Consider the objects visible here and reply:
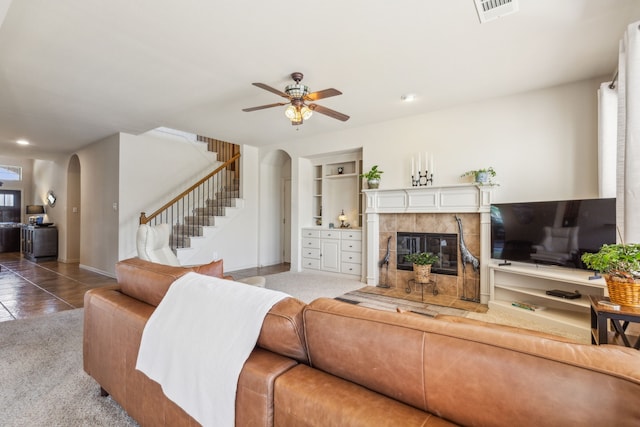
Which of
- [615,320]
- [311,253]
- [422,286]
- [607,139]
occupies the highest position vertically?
[607,139]

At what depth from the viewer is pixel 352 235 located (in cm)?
544

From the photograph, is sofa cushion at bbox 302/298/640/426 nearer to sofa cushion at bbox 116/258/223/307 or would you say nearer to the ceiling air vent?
sofa cushion at bbox 116/258/223/307

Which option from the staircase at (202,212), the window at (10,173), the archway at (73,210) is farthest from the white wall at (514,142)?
the window at (10,173)

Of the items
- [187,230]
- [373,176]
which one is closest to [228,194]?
[187,230]

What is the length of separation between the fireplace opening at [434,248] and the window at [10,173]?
463 inches

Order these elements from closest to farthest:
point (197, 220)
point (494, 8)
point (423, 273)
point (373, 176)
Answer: point (494, 8), point (423, 273), point (373, 176), point (197, 220)

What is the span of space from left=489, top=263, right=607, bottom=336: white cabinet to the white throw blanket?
3.20m

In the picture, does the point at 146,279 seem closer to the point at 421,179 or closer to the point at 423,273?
the point at 423,273

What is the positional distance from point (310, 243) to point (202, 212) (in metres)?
2.55

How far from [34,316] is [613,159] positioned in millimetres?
6310

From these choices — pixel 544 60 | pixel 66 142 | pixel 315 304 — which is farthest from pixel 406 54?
pixel 66 142

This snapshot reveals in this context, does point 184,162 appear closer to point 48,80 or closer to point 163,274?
point 48,80

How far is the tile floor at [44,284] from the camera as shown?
3.66 m

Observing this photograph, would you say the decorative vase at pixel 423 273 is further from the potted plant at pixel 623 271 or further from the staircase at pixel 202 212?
the staircase at pixel 202 212
